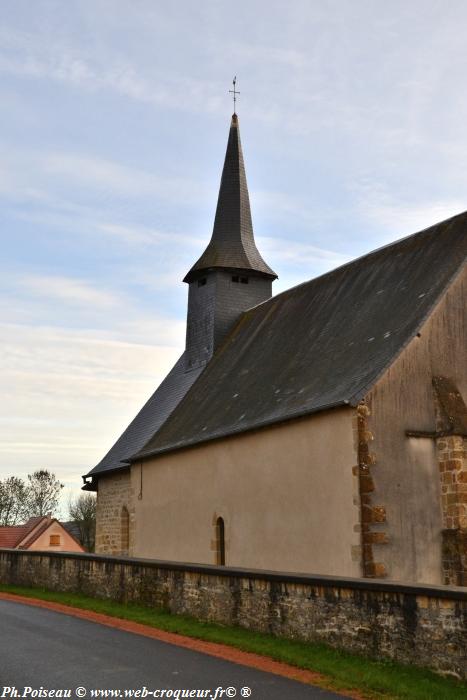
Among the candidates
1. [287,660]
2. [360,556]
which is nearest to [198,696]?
[287,660]

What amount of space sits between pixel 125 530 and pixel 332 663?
17.2 m

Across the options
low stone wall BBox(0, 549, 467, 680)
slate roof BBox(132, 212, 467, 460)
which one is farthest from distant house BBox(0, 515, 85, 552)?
low stone wall BBox(0, 549, 467, 680)

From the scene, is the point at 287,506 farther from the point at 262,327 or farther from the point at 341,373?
the point at 262,327

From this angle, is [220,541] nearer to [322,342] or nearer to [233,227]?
[322,342]

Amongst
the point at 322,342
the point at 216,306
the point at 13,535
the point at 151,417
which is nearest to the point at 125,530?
the point at 151,417

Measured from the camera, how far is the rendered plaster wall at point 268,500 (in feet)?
47.9

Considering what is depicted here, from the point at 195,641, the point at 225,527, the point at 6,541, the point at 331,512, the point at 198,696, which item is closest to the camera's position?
the point at 198,696

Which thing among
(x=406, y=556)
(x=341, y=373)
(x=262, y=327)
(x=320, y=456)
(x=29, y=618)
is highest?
(x=262, y=327)

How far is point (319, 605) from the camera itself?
32.9 feet

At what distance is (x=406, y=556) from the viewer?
46.1ft

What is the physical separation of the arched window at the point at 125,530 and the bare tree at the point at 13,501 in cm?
4779

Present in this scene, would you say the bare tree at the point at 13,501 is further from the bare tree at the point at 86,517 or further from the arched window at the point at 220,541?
the arched window at the point at 220,541

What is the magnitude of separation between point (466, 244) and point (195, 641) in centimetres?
967

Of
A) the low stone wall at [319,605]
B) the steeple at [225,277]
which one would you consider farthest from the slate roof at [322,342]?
the low stone wall at [319,605]
